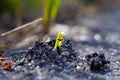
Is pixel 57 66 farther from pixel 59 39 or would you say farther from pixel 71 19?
pixel 71 19

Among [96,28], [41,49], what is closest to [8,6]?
[96,28]

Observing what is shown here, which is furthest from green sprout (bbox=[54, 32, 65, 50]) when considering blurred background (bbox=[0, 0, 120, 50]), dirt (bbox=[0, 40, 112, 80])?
blurred background (bbox=[0, 0, 120, 50])

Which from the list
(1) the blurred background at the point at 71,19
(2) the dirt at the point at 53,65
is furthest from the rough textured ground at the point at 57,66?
(1) the blurred background at the point at 71,19

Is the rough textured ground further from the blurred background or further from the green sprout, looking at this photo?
the blurred background

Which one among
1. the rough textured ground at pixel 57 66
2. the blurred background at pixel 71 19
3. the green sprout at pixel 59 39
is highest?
the blurred background at pixel 71 19

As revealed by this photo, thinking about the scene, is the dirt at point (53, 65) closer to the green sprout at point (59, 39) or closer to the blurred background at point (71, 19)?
the green sprout at point (59, 39)

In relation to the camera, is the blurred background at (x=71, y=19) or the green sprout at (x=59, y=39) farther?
the blurred background at (x=71, y=19)

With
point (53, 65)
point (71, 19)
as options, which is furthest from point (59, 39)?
point (71, 19)

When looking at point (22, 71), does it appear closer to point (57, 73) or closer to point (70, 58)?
point (57, 73)
